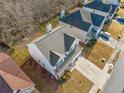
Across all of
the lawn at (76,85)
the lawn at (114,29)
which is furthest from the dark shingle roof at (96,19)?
the lawn at (76,85)

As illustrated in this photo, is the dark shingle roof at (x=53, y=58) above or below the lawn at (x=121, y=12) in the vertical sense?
above

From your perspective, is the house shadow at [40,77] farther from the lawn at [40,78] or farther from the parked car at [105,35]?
the parked car at [105,35]

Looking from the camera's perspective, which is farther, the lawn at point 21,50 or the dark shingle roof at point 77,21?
the dark shingle roof at point 77,21

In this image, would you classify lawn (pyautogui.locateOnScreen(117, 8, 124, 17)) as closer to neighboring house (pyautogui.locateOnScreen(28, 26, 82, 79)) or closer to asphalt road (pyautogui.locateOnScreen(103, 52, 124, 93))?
asphalt road (pyautogui.locateOnScreen(103, 52, 124, 93))

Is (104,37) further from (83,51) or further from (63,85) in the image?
(63,85)

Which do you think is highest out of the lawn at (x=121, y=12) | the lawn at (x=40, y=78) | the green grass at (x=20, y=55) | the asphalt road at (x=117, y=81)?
the green grass at (x=20, y=55)

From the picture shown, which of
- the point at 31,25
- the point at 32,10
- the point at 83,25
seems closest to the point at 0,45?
the point at 31,25
